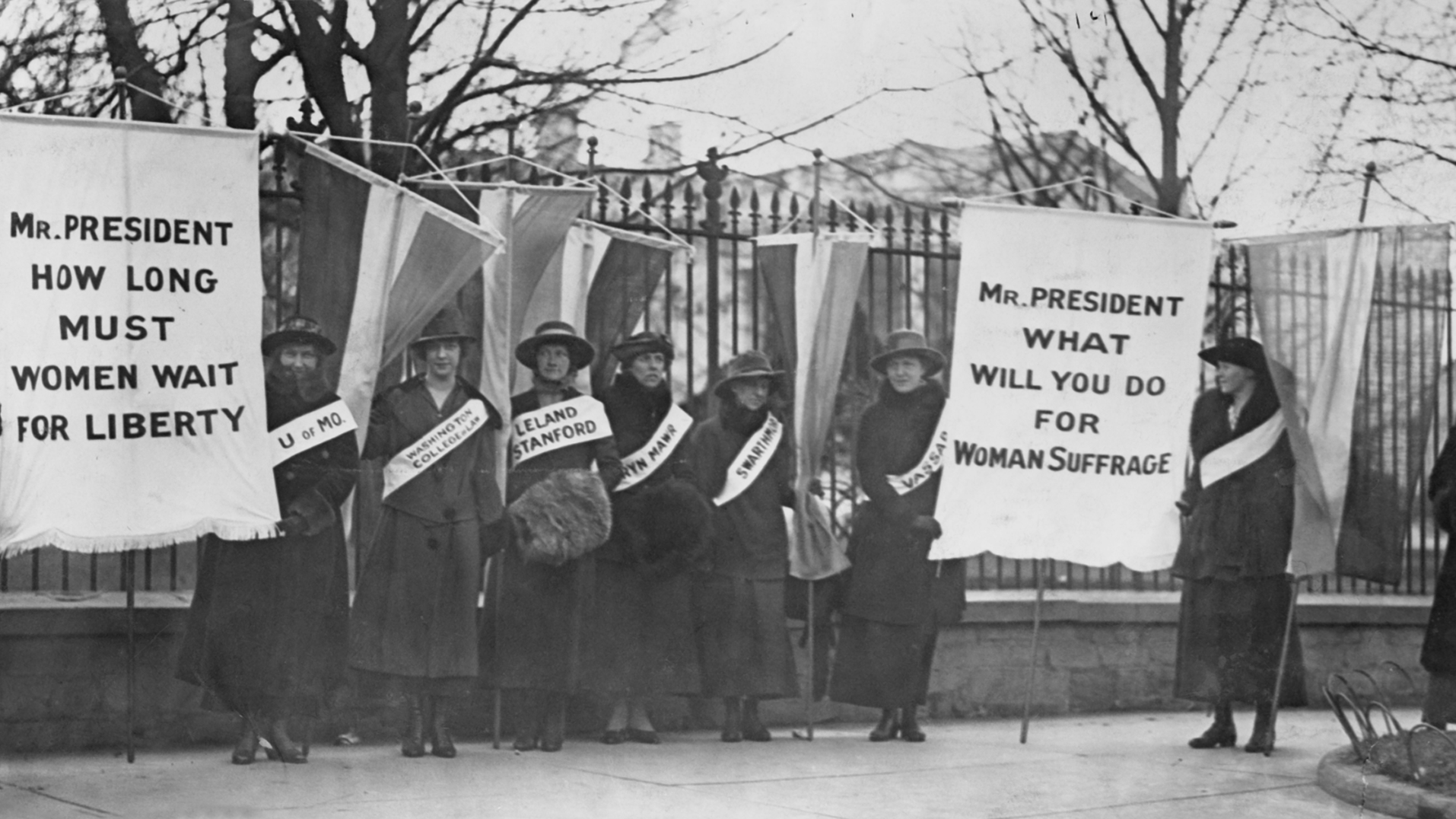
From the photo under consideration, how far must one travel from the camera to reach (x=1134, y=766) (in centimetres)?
830

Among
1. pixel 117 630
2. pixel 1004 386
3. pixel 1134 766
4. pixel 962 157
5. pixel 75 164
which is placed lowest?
pixel 1134 766

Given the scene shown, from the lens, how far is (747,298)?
996 centimetres

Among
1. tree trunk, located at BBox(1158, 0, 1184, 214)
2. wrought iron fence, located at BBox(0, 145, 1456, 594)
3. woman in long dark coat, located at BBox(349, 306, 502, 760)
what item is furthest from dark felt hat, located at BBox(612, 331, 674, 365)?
tree trunk, located at BBox(1158, 0, 1184, 214)


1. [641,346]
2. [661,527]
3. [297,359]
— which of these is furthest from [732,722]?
[297,359]

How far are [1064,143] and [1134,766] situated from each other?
262 inches

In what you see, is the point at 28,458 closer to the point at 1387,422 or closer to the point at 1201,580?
the point at 1201,580

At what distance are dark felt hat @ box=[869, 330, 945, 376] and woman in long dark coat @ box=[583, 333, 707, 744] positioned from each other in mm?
1196

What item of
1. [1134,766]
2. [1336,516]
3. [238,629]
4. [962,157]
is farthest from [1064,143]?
[238,629]

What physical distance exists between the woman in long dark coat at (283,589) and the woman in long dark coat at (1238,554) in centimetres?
431

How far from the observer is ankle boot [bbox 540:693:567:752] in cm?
850

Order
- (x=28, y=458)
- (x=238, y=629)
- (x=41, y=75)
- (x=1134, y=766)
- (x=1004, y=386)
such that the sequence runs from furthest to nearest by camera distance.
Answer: (x=41, y=75) < (x=1004, y=386) < (x=1134, y=766) < (x=238, y=629) < (x=28, y=458)

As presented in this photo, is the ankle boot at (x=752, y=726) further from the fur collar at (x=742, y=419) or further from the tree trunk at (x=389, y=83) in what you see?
the tree trunk at (x=389, y=83)

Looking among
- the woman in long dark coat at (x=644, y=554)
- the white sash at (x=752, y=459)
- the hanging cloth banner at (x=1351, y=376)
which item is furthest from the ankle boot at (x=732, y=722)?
the hanging cloth banner at (x=1351, y=376)

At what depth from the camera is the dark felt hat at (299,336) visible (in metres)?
7.87
